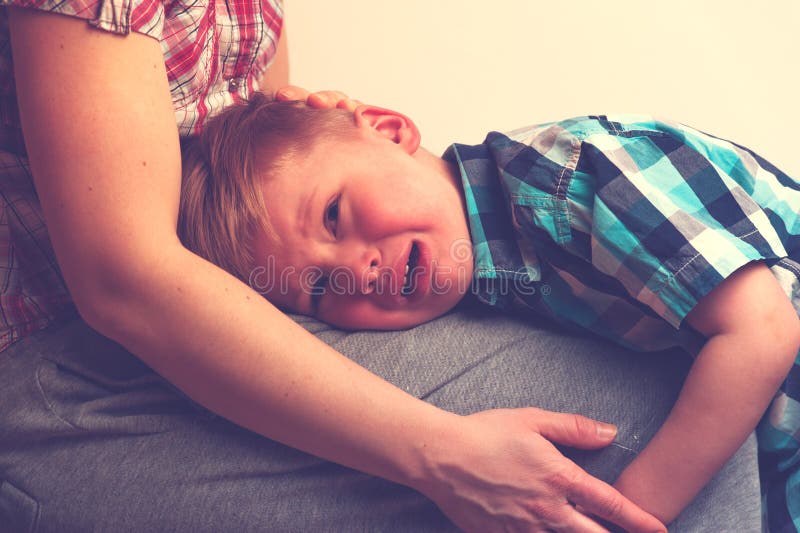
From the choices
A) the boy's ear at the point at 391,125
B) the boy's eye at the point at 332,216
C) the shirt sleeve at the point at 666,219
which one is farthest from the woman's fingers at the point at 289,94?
the shirt sleeve at the point at 666,219

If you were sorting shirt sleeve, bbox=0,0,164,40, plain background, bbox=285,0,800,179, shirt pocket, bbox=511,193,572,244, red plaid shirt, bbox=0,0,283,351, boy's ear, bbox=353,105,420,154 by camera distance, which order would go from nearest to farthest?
shirt sleeve, bbox=0,0,164,40 < red plaid shirt, bbox=0,0,283,351 < shirt pocket, bbox=511,193,572,244 < boy's ear, bbox=353,105,420,154 < plain background, bbox=285,0,800,179

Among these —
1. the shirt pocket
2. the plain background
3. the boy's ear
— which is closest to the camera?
the shirt pocket

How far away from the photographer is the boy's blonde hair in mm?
893

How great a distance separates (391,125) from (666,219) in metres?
0.43

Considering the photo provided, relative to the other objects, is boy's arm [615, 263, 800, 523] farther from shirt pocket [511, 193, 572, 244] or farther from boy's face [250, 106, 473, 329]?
boy's face [250, 106, 473, 329]

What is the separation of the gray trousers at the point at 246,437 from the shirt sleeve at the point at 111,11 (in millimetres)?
383

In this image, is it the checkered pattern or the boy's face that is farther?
the boy's face

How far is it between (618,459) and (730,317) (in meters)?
0.20

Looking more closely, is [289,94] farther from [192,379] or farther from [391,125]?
[192,379]

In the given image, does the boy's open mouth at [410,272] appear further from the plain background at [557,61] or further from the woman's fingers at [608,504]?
the plain background at [557,61]

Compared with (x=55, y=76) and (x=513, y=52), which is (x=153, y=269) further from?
(x=513, y=52)

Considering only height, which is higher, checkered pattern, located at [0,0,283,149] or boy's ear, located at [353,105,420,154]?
checkered pattern, located at [0,0,283,149]

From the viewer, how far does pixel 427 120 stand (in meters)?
1.64

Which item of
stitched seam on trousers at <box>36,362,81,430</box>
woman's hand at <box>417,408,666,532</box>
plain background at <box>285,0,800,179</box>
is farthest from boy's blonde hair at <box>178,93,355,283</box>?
plain background at <box>285,0,800,179</box>
